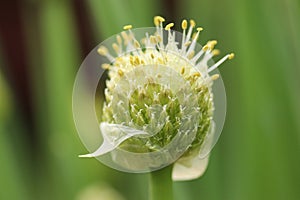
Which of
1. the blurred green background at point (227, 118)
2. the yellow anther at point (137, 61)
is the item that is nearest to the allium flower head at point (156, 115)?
the yellow anther at point (137, 61)

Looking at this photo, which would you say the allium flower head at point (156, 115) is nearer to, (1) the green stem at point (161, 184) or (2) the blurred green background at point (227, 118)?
(1) the green stem at point (161, 184)

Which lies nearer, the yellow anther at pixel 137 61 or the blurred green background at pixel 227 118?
the yellow anther at pixel 137 61

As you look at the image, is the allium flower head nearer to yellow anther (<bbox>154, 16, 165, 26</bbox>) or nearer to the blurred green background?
yellow anther (<bbox>154, 16, 165, 26</bbox>)

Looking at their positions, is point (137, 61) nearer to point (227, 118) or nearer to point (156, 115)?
point (156, 115)

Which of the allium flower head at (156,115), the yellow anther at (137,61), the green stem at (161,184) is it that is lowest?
the green stem at (161,184)

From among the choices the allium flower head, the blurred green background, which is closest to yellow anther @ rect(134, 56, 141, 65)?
the allium flower head
